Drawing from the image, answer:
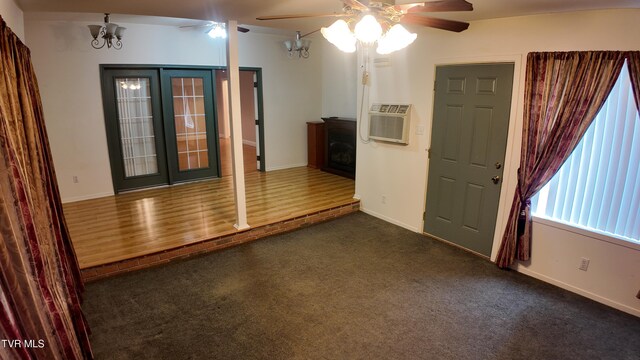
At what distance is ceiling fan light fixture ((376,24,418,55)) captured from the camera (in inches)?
78.2

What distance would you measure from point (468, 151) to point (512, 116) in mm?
581

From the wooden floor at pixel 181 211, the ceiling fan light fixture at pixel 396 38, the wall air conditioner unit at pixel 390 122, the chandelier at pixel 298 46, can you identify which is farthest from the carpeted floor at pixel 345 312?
the chandelier at pixel 298 46

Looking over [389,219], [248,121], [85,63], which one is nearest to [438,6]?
[389,219]

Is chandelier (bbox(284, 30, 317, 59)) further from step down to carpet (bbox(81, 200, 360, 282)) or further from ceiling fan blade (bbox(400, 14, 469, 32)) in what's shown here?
ceiling fan blade (bbox(400, 14, 469, 32))

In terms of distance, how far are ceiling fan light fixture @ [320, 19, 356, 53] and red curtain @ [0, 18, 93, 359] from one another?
1.67 meters

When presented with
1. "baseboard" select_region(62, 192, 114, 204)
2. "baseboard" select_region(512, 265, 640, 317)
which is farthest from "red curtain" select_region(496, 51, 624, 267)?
"baseboard" select_region(62, 192, 114, 204)

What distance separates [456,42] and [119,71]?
4668 millimetres

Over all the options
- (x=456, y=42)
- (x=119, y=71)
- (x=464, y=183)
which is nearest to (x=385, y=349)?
(x=464, y=183)

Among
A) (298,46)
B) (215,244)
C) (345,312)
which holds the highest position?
(298,46)

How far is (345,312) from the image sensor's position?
2.88 m

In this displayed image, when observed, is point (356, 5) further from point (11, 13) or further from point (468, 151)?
point (11, 13)

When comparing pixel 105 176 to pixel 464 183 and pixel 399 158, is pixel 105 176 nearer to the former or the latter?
pixel 399 158

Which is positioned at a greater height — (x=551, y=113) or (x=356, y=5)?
(x=356, y=5)

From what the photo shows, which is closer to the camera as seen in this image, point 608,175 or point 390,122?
point 608,175
